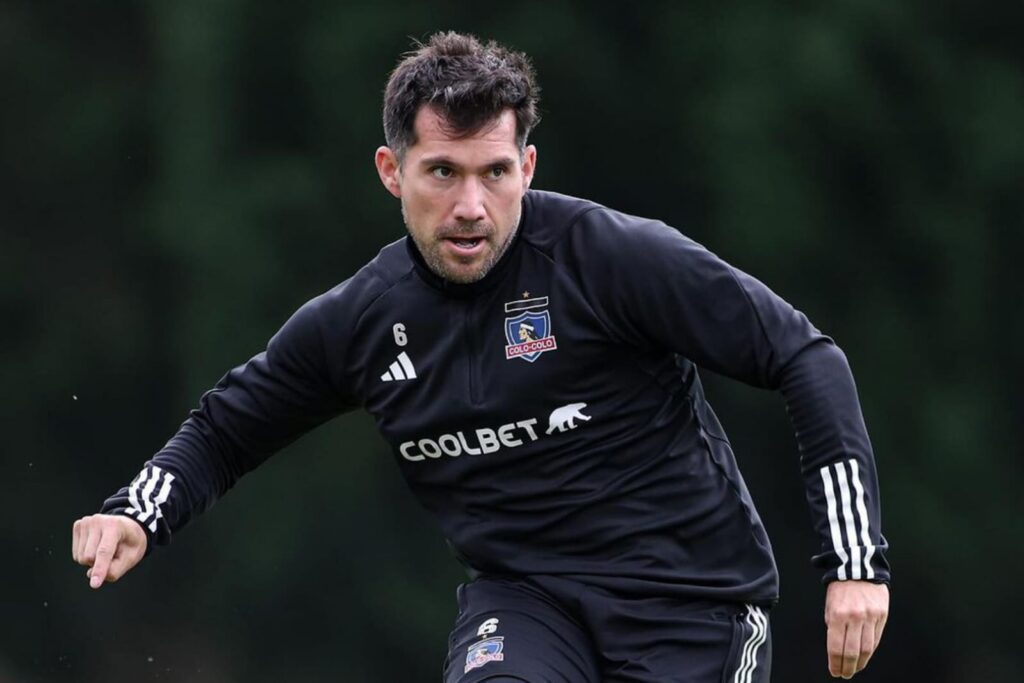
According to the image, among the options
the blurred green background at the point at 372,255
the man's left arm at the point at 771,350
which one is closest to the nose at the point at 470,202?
the man's left arm at the point at 771,350

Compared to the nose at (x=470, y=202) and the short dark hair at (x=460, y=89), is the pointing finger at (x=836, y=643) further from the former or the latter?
the short dark hair at (x=460, y=89)

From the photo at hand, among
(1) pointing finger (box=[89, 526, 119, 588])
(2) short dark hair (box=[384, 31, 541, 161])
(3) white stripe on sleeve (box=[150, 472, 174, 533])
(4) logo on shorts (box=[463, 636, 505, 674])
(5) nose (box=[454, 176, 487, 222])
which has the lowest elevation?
(4) logo on shorts (box=[463, 636, 505, 674])

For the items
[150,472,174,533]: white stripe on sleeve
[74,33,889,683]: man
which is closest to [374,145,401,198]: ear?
[74,33,889,683]: man

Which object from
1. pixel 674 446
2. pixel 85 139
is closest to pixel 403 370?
pixel 674 446

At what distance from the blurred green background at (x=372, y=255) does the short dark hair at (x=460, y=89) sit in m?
3.69

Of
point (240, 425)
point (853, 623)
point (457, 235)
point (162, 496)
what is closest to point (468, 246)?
point (457, 235)

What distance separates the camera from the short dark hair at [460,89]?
372 centimetres

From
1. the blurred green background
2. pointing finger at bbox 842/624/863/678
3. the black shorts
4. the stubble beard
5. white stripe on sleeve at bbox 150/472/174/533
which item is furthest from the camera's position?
the blurred green background

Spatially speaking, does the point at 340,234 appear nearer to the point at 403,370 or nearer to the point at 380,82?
the point at 380,82

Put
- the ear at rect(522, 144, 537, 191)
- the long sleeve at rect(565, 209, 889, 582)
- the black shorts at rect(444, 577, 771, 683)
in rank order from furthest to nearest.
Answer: the ear at rect(522, 144, 537, 191) → the black shorts at rect(444, 577, 771, 683) → the long sleeve at rect(565, 209, 889, 582)

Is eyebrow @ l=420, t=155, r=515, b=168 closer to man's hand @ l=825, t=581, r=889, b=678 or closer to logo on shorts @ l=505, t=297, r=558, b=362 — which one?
logo on shorts @ l=505, t=297, r=558, b=362

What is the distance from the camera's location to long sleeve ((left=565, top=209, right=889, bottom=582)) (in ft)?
11.4

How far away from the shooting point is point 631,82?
7.56 metres

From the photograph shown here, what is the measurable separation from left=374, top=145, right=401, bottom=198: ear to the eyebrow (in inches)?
6.6
